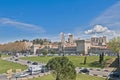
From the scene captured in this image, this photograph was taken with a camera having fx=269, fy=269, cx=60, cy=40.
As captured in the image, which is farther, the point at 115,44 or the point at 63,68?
the point at 115,44

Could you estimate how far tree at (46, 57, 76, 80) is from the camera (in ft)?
136

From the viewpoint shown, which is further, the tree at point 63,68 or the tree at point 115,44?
the tree at point 115,44

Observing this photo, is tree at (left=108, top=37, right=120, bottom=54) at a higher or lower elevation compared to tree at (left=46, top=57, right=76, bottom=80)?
higher

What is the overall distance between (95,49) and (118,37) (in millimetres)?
58561

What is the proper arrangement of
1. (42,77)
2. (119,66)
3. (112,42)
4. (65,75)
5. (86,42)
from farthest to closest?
(86,42), (112,42), (119,66), (42,77), (65,75)

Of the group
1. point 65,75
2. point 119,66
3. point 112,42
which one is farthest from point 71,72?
point 112,42

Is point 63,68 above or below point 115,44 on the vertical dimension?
below

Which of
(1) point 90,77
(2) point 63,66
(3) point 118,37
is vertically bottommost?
(1) point 90,77

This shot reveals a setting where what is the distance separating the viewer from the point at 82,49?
166m

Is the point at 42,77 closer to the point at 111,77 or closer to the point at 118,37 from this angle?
the point at 111,77

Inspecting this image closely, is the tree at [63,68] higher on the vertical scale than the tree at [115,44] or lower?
lower

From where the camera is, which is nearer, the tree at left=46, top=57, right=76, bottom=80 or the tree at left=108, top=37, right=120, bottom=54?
the tree at left=46, top=57, right=76, bottom=80

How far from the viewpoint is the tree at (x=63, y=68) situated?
4153 cm

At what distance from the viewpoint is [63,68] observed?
42.2 meters
